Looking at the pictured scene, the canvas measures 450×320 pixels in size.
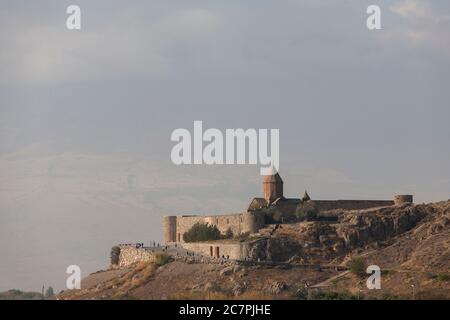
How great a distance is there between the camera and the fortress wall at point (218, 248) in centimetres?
7569

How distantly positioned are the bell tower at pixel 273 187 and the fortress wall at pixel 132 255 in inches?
448

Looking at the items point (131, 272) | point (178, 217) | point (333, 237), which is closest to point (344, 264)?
point (333, 237)

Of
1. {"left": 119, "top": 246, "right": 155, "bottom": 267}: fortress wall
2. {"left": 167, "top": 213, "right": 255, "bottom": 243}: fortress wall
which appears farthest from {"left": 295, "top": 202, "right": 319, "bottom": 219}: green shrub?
{"left": 119, "top": 246, "right": 155, "bottom": 267}: fortress wall

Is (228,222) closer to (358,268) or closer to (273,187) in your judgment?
(273,187)

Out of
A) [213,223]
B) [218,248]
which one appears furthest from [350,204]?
[218,248]

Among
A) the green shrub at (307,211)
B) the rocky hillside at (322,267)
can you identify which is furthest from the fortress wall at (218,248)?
the green shrub at (307,211)

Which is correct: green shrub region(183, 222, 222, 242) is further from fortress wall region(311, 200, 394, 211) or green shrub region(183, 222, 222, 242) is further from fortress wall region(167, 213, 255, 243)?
fortress wall region(311, 200, 394, 211)

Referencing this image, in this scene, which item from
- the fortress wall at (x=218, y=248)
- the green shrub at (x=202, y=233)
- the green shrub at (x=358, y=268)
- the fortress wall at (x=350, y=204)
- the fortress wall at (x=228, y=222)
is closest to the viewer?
the green shrub at (x=358, y=268)

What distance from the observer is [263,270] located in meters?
69.9

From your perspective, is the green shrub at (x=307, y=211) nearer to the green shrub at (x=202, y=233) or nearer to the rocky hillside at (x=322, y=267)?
the rocky hillside at (x=322, y=267)

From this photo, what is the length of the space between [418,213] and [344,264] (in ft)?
30.8

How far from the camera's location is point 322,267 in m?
71.6
